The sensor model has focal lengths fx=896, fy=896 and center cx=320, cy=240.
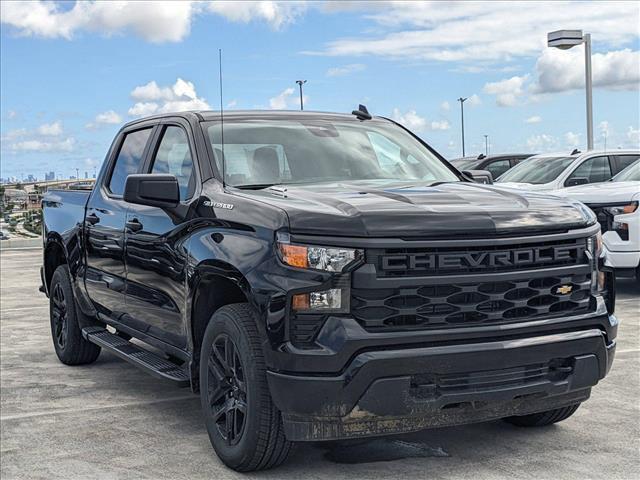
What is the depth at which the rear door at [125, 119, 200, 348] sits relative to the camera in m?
4.95

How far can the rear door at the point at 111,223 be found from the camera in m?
5.95

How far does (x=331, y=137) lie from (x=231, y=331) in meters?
1.82

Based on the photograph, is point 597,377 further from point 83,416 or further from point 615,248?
point 615,248

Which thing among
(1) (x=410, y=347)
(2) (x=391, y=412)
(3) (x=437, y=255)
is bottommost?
(2) (x=391, y=412)

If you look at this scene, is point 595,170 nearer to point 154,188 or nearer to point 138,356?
point 138,356

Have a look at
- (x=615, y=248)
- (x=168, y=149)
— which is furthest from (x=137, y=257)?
(x=615, y=248)

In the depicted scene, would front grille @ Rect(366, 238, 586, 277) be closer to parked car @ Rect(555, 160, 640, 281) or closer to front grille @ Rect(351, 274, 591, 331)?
front grille @ Rect(351, 274, 591, 331)

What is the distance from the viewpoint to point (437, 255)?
3.90m

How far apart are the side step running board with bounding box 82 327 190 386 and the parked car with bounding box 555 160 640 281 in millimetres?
5912

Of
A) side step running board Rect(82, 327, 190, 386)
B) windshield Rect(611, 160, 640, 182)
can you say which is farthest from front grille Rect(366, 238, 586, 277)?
windshield Rect(611, 160, 640, 182)

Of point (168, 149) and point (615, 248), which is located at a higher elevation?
point (168, 149)

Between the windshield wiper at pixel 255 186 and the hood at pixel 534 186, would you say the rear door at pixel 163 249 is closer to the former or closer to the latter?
the windshield wiper at pixel 255 186

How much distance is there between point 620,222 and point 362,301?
7.02 m

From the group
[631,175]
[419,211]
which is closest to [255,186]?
[419,211]
